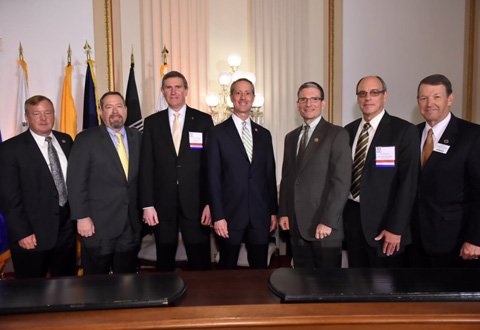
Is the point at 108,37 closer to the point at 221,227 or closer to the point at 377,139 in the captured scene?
the point at 221,227

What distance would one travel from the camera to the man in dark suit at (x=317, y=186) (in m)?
2.18

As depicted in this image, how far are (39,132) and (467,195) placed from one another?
113 inches

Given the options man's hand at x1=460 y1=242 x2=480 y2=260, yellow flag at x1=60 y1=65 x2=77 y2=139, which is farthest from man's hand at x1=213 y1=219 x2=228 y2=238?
yellow flag at x1=60 y1=65 x2=77 y2=139

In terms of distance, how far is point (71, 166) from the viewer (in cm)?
240

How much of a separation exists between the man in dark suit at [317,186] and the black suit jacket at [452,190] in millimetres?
515


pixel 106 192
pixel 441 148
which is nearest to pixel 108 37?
pixel 106 192

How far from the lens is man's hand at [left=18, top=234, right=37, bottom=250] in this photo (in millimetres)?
2355

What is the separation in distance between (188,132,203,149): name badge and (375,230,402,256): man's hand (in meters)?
1.35

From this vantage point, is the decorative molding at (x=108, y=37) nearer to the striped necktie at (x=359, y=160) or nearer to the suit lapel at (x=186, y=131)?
the suit lapel at (x=186, y=131)

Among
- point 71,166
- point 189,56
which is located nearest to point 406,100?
point 189,56

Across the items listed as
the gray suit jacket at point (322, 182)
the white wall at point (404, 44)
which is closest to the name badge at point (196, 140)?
the gray suit jacket at point (322, 182)

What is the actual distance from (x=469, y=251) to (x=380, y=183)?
24.3 inches

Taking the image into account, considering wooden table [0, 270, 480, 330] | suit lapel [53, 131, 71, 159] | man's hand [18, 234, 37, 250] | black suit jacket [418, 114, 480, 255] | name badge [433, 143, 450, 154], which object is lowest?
man's hand [18, 234, 37, 250]

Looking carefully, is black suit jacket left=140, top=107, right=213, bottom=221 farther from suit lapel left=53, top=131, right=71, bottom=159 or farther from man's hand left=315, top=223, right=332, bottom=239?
man's hand left=315, top=223, right=332, bottom=239
